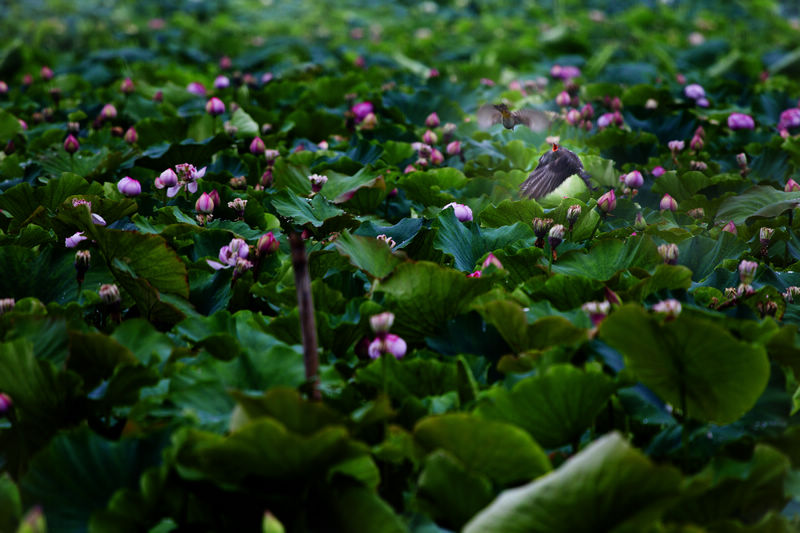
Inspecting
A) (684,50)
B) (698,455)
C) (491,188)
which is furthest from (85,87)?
(684,50)

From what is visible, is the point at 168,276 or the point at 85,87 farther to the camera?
the point at 85,87

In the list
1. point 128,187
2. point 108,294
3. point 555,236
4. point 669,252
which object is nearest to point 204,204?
point 128,187

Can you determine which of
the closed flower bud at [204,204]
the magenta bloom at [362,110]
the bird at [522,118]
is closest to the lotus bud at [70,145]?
the closed flower bud at [204,204]

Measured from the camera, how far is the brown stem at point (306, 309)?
96 centimetres

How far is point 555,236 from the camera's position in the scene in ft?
5.43

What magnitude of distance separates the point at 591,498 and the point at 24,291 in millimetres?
1149

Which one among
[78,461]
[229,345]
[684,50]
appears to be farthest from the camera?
[684,50]

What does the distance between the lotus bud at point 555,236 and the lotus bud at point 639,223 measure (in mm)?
379

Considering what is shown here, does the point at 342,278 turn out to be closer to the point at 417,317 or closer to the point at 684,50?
the point at 417,317

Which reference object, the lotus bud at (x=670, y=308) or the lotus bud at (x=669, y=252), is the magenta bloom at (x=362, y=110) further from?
the lotus bud at (x=670, y=308)

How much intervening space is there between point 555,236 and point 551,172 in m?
0.50

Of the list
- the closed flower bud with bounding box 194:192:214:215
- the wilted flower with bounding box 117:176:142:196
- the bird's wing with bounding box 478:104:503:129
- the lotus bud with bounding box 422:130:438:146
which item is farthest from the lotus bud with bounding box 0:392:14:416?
the bird's wing with bounding box 478:104:503:129

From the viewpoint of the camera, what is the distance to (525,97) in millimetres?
3600

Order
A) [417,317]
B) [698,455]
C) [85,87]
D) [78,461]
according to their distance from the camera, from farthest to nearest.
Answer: [85,87]
[417,317]
[698,455]
[78,461]
